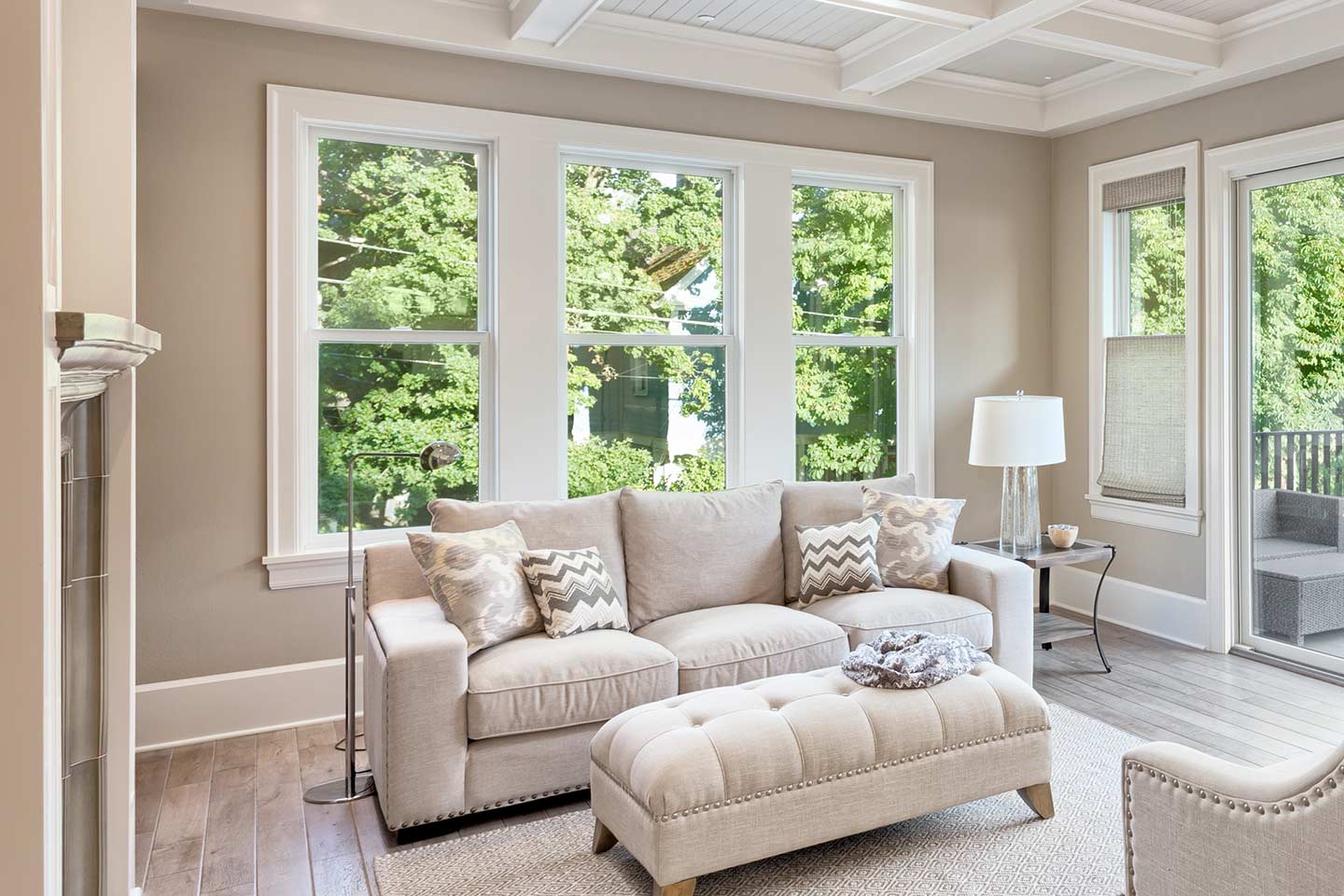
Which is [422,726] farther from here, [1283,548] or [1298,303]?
[1298,303]

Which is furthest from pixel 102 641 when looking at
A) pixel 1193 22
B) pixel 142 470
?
pixel 1193 22

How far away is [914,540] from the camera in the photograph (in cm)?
378

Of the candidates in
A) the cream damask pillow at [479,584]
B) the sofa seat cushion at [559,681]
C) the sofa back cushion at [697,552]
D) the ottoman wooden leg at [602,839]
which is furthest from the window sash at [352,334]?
the ottoman wooden leg at [602,839]

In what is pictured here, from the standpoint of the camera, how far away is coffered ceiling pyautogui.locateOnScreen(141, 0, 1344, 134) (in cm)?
357

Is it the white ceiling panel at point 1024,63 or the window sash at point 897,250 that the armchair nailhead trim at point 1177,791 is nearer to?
the window sash at point 897,250

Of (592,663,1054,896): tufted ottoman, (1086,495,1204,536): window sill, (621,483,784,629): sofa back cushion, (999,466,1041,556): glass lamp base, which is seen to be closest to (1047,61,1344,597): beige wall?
(1086,495,1204,536): window sill

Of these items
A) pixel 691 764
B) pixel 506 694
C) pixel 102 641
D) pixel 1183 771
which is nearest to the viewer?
pixel 1183 771

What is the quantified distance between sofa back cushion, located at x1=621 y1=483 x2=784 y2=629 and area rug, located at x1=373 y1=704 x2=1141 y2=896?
0.91 metres

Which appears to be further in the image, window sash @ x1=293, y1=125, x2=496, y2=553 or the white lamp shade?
the white lamp shade

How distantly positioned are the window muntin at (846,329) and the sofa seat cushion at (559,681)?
6.56ft

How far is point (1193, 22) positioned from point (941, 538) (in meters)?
2.55

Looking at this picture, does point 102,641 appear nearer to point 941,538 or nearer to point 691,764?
point 691,764

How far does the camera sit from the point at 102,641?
1897 millimetres

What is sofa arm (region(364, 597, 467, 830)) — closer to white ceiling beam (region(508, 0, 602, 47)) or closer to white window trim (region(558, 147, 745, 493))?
white window trim (region(558, 147, 745, 493))
